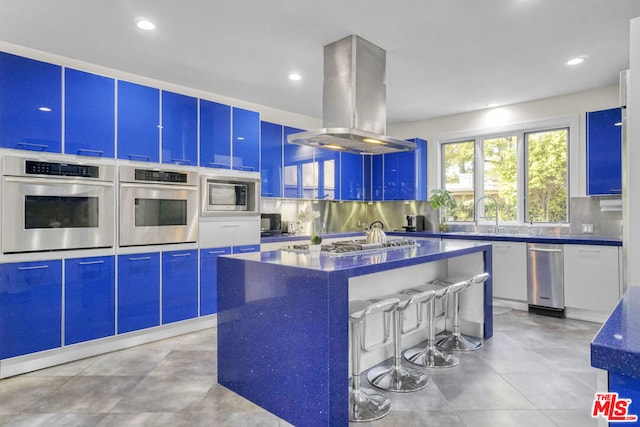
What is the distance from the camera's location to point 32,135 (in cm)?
297

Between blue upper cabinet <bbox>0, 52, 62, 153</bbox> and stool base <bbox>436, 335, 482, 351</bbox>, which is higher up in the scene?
blue upper cabinet <bbox>0, 52, 62, 153</bbox>

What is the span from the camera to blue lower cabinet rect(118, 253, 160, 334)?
3436 mm

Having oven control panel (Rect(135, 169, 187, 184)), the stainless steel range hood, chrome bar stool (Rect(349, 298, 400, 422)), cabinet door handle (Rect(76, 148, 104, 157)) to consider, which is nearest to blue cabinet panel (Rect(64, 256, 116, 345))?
oven control panel (Rect(135, 169, 187, 184))

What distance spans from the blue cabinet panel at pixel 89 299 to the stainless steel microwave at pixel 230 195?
44.0 inches

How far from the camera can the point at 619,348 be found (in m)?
0.82

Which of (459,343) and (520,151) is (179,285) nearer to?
(459,343)

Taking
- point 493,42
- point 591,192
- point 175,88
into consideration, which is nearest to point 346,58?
point 493,42

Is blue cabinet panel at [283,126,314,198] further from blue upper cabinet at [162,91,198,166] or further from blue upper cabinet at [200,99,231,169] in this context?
blue upper cabinet at [162,91,198,166]

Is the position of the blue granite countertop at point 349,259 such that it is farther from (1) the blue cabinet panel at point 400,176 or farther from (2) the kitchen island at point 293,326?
(1) the blue cabinet panel at point 400,176

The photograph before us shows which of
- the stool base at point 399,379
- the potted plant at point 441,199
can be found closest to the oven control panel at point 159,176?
the stool base at point 399,379

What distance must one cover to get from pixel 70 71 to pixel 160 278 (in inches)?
77.5

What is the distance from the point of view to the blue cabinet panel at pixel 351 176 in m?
6.07

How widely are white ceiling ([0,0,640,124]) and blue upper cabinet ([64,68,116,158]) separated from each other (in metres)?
0.33

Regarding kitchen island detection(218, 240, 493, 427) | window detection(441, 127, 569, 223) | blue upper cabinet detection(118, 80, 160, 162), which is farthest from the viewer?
window detection(441, 127, 569, 223)
